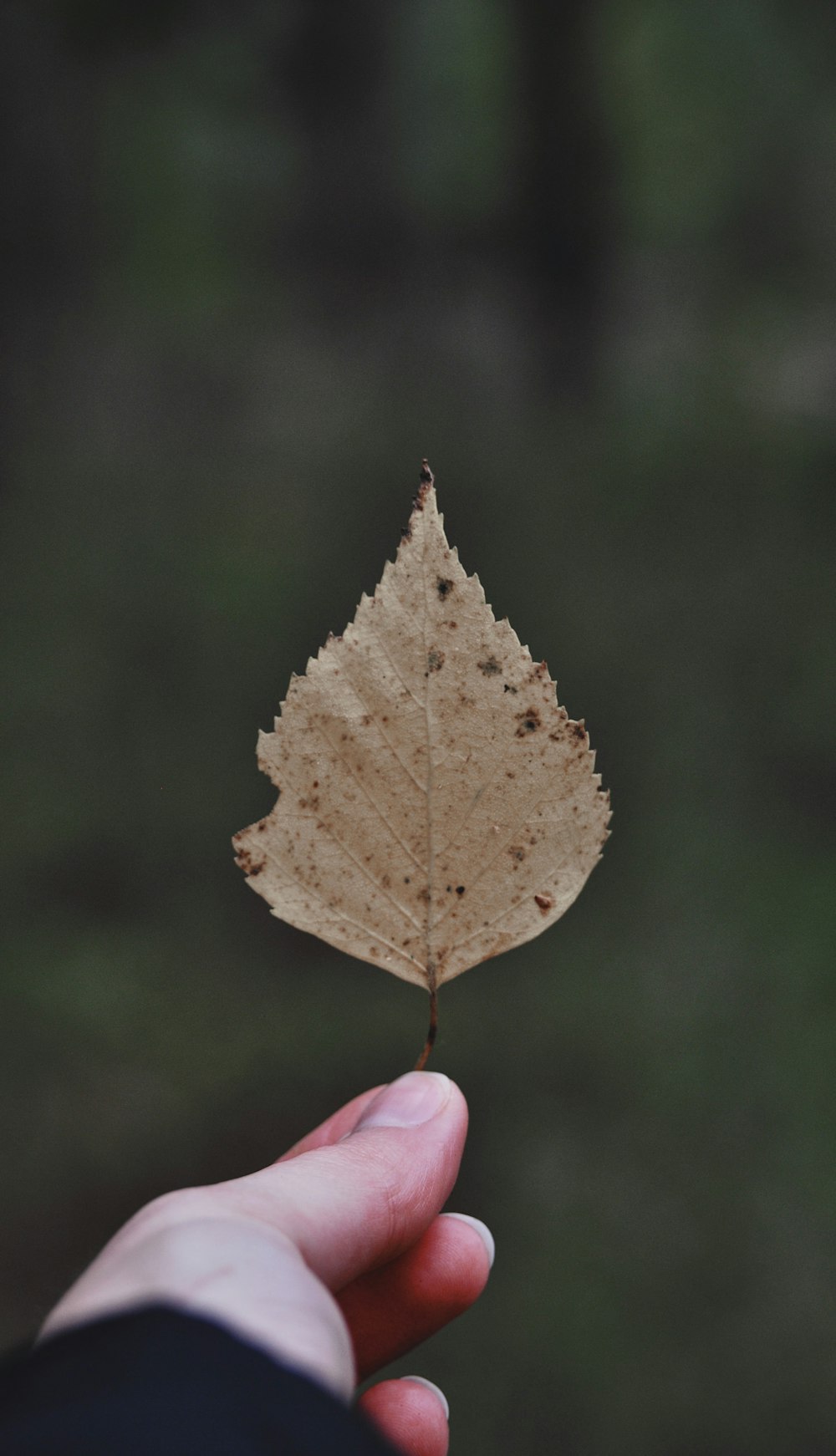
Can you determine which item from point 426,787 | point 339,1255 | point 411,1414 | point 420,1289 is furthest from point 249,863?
point 411,1414

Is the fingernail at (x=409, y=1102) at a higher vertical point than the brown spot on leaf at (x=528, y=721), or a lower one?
lower

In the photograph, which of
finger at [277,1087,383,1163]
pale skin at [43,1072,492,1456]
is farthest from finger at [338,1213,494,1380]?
finger at [277,1087,383,1163]

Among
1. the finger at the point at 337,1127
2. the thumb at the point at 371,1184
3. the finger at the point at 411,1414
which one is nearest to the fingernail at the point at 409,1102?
the thumb at the point at 371,1184

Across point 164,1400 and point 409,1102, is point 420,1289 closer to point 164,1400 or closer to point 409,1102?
point 409,1102

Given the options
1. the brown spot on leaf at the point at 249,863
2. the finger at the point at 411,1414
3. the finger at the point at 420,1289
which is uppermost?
the brown spot on leaf at the point at 249,863

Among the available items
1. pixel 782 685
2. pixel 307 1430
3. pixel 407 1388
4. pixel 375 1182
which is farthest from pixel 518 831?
pixel 782 685

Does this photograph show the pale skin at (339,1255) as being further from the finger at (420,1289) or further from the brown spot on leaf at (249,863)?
the brown spot on leaf at (249,863)

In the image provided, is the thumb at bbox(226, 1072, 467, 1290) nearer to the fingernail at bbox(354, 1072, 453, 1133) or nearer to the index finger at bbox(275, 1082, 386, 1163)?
the fingernail at bbox(354, 1072, 453, 1133)
